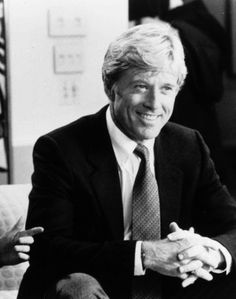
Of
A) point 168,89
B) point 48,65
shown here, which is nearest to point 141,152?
point 168,89

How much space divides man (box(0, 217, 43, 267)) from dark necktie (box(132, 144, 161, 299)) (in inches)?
9.4

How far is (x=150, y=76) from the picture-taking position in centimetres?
132

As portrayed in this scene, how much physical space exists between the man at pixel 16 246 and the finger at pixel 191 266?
289 millimetres

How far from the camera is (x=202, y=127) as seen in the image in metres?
2.57

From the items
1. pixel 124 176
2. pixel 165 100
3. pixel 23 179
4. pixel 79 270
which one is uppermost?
pixel 165 100

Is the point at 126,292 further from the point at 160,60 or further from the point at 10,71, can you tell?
the point at 10,71

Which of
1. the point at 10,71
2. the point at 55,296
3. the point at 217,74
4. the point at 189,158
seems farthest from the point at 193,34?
the point at 55,296

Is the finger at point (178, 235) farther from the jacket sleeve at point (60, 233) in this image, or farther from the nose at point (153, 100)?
the nose at point (153, 100)

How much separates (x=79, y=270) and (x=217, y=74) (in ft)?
4.76

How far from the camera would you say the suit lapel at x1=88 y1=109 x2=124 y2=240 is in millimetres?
1353

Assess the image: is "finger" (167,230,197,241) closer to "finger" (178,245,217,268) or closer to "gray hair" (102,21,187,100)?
"finger" (178,245,217,268)

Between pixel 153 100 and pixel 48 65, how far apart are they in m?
0.99

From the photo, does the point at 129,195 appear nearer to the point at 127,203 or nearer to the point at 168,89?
the point at 127,203

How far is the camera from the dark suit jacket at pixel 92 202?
4.26 feet
